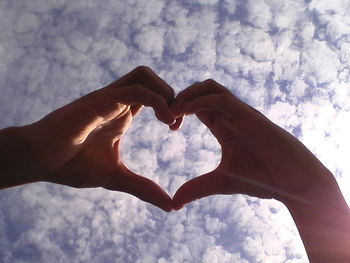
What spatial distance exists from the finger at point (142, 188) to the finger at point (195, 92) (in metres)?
0.95

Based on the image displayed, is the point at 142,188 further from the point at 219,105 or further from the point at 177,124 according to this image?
the point at 219,105

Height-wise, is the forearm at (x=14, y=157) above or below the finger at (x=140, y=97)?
below

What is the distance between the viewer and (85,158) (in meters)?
4.30

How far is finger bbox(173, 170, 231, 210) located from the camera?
4445mm

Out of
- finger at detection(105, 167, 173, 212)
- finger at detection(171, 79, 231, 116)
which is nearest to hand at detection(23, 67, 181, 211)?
finger at detection(105, 167, 173, 212)

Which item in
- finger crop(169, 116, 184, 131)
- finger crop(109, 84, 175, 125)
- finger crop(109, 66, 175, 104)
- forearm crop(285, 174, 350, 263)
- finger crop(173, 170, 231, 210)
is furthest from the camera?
finger crop(169, 116, 184, 131)

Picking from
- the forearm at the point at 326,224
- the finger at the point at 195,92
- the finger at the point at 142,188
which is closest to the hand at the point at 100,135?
the finger at the point at 142,188

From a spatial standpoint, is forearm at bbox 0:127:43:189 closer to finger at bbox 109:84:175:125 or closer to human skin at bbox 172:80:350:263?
finger at bbox 109:84:175:125

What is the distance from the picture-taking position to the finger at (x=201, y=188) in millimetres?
4445

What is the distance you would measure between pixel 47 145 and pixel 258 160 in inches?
89.6

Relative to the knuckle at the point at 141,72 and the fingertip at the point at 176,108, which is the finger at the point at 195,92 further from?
the knuckle at the point at 141,72

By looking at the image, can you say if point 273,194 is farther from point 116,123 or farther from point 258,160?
point 116,123

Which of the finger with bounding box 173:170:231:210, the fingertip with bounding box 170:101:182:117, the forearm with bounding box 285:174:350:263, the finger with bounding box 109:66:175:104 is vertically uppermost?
the finger with bounding box 109:66:175:104

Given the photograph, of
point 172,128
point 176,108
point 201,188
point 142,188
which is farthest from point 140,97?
point 201,188
